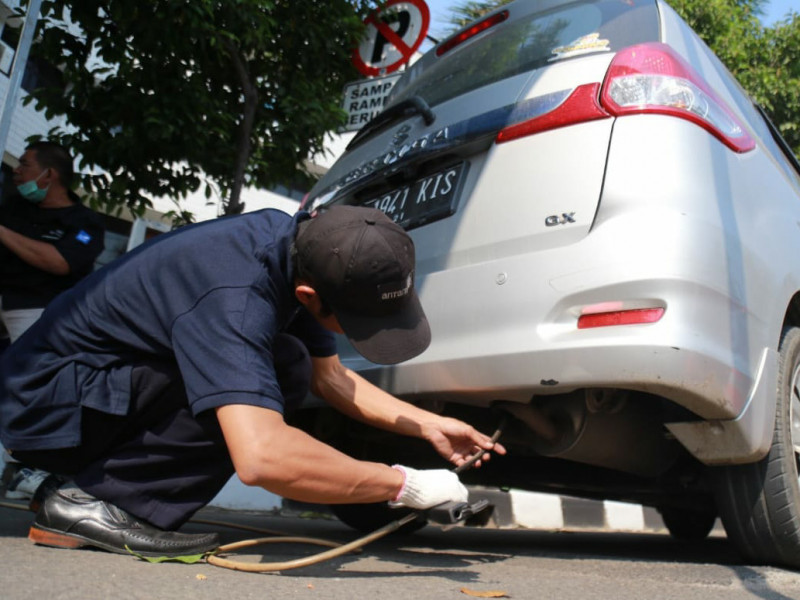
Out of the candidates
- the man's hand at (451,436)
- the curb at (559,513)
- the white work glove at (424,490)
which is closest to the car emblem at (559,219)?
the man's hand at (451,436)

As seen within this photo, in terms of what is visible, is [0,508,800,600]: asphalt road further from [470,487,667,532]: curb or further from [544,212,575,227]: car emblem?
[470,487,667,532]: curb

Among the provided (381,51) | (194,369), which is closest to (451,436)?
(194,369)

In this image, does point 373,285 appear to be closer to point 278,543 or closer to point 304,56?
point 278,543

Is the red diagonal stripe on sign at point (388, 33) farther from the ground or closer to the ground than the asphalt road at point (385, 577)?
farther from the ground

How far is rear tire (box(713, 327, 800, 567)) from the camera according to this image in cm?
199

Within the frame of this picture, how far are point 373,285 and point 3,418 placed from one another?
960 millimetres

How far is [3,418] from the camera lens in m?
1.87

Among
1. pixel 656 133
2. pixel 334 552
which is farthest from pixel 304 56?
pixel 334 552

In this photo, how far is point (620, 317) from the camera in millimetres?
1817

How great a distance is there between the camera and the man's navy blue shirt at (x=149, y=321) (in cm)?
163

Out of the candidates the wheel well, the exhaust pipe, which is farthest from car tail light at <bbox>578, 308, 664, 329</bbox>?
the wheel well

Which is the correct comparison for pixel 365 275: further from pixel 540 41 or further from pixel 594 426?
pixel 540 41

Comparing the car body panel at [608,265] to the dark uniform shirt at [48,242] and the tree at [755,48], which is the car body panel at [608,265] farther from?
the tree at [755,48]

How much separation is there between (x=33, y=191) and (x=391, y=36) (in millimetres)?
3368
